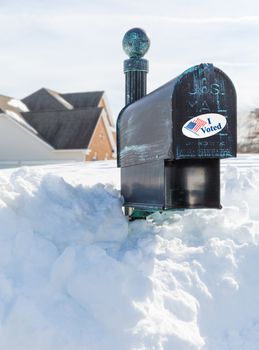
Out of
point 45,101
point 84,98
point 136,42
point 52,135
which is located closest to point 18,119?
point 52,135

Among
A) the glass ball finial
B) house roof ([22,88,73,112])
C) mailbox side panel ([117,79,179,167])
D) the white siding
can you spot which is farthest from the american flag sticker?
house roof ([22,88,73,112])

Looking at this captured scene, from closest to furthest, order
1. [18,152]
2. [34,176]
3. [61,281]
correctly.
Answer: [61,281] < [34,176] < [18,152]

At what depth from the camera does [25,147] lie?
2280 cm

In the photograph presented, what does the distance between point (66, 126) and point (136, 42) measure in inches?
707

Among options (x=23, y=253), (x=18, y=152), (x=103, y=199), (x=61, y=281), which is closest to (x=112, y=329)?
(x=61, y=281)

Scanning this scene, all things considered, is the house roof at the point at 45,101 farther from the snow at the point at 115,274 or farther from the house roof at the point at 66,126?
the snow at the point at 115,274

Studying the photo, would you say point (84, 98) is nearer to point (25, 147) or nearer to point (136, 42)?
point (25, 147)

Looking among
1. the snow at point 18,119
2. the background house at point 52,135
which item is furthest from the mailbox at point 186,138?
the snow at point 18,119

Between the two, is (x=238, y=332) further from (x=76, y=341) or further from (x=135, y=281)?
(x=76, y=341)

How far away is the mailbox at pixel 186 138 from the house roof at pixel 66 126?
1772 centimetres

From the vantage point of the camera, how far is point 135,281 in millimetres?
3877

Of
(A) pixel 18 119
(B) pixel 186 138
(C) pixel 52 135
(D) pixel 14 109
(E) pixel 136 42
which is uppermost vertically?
(E) pixel 136 42

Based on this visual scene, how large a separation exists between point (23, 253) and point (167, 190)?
125cm

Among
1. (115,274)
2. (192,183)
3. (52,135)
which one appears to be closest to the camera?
(115,274)
